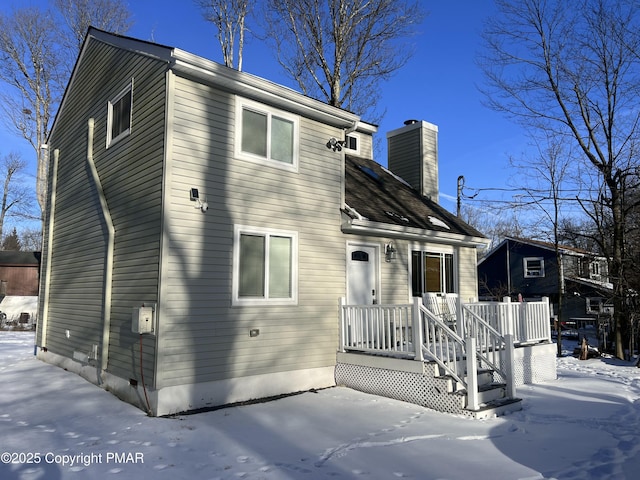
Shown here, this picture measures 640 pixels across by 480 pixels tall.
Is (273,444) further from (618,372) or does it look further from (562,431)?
(618,372)

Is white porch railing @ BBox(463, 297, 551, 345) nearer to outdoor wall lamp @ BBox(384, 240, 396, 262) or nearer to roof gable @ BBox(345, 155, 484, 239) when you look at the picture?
outdoor wall lamp @ BBox(384, 240, 396, 262)

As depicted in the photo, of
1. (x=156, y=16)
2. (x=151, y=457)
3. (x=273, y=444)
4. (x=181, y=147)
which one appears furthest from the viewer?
(x=156, y=16)

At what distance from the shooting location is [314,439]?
213 inches

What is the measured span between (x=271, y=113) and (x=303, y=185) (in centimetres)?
137

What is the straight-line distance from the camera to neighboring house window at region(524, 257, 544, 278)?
27922mm

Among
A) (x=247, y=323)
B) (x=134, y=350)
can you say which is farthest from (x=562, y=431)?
(x=134, y=350)

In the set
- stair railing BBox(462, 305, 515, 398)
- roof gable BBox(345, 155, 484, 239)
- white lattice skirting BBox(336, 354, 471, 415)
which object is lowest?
white lattice skirting BBox(336, 354, 471, 415)

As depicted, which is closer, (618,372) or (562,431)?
(562,431)

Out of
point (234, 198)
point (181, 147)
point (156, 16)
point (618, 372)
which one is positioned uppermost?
point (156, 16)

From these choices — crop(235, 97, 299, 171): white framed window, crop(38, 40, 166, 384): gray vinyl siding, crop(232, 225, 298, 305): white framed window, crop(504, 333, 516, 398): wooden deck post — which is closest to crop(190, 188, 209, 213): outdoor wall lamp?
crop(38, 40, 166, 384): gray vinyl siding

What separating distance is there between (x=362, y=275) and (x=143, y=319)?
14.6 feet

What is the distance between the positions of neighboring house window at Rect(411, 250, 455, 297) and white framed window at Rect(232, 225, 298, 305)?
3557mm

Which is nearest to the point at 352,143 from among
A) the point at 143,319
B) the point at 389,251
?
the point at 389,251

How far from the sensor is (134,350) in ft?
22.9
